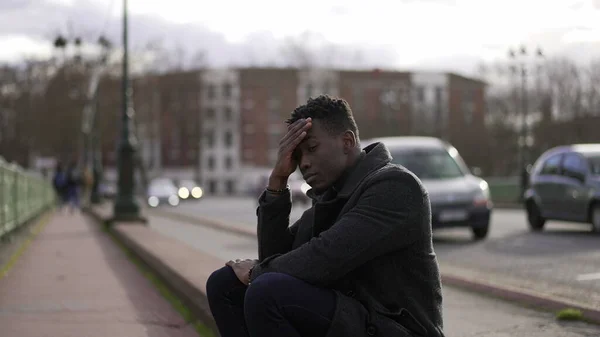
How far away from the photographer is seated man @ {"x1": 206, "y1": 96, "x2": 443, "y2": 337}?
126 inches

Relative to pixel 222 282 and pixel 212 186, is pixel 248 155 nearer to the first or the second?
pixel 212 186

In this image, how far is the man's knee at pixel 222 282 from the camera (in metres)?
3.76

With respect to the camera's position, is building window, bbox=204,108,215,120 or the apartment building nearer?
the apartment building

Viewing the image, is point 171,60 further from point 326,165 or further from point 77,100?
point 326,165

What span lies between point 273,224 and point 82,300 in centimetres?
416

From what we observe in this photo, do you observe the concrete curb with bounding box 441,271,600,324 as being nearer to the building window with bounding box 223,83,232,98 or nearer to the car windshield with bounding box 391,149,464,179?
the car windshield with bounding box 391,149,464,179

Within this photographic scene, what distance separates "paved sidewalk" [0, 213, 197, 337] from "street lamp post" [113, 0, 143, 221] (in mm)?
6590

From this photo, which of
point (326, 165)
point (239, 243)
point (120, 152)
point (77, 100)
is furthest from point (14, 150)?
point (326, 165)

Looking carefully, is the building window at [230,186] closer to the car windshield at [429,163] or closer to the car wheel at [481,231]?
the car windshield at [429,163]

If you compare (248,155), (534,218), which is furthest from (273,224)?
(248,155)

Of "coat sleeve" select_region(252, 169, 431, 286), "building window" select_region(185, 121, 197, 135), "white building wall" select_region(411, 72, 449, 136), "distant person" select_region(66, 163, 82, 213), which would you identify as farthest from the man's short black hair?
"building window" select_region(185, 121, 197, 135)

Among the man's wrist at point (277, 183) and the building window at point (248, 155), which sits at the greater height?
the man's wrist at point (277, 183)

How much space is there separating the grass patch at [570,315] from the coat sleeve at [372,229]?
3473mm

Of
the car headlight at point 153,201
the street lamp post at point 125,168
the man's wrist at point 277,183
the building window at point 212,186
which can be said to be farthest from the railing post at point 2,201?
the building window at point 212,186
